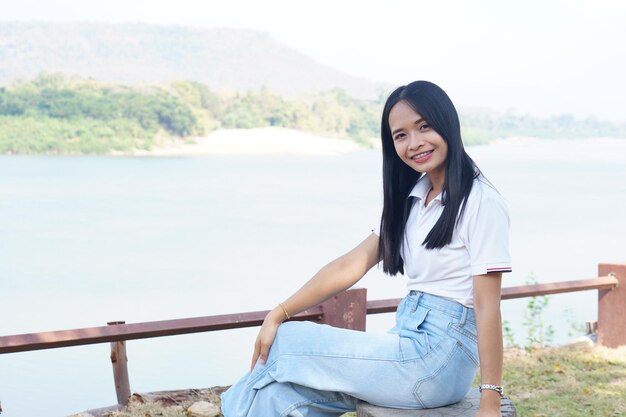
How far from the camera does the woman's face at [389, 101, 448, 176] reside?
1.96 m

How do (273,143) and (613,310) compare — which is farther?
(273,143)

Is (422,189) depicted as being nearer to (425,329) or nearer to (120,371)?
(425,329)

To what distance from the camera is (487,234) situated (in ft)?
6.15

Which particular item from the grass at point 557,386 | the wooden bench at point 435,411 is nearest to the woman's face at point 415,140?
the wooden bench at point 435,411

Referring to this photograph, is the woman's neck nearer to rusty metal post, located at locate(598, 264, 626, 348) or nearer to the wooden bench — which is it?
the wooden bench

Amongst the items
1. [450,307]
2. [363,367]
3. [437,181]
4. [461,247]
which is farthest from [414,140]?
[363,367]

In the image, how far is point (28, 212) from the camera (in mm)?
20562

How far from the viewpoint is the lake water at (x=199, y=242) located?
855 cm

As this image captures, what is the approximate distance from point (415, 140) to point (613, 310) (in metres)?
2.84

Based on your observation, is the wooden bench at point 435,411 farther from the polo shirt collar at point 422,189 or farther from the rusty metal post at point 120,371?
the rusty metal post at point 120,371

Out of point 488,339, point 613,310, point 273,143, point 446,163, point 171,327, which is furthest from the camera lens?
point 273,143

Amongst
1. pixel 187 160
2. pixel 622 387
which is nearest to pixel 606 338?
pixel 622 387

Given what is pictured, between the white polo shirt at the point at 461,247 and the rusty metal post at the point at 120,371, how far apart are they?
1.70 m

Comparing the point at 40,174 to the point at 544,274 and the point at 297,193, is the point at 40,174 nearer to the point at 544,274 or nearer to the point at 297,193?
the point at 297,193
